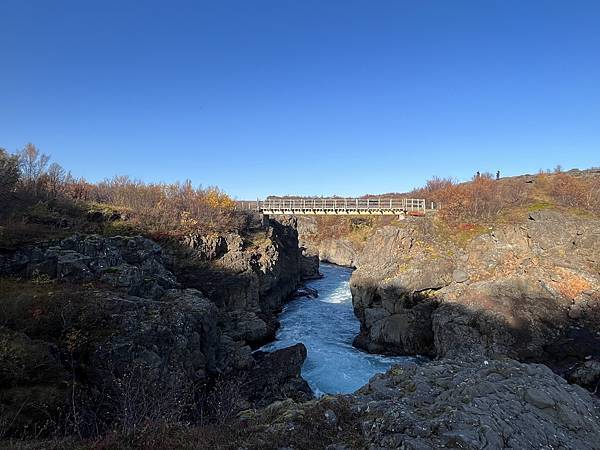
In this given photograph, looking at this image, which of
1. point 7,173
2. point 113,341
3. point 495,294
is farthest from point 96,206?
point 495,294

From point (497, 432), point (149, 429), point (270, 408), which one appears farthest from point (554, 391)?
point (149, 429)

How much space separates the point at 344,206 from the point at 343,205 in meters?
0.65

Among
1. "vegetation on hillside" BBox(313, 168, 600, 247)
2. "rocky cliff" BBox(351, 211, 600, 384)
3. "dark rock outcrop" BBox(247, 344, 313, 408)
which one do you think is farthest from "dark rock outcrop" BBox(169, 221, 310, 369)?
"vegetation on hillside" BBox(313, 168, 600, 247)

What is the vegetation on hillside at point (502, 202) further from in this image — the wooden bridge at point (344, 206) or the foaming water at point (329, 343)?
the foaming water at point (329, 343)

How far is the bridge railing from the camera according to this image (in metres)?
43.2

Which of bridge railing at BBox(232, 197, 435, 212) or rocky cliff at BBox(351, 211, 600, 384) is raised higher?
bridge railing at BBox(232, 197, 435, 212)

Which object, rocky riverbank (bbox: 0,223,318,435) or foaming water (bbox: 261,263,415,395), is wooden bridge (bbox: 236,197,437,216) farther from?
rocky riverbank (bbox: 0,223,318,435)

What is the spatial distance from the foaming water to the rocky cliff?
1753 mm

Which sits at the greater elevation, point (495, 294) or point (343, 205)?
point (343, 205)

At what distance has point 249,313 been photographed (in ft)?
103

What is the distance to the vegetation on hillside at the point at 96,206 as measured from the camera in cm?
2931

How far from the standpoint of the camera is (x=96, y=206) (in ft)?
121

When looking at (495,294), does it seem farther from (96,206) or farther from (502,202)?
(96,206)

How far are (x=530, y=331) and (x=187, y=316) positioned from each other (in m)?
20.8
